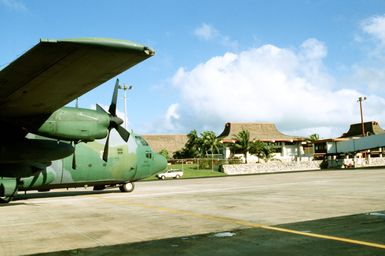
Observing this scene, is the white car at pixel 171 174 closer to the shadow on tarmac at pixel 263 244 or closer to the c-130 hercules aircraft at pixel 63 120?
the c-130 hercules aircraft at pixel 63 120

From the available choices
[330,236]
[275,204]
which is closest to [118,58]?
[330,236]

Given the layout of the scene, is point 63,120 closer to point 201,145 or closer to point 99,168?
point 99,168

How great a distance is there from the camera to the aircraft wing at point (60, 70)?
7.41 m

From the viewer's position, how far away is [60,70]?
346 inches

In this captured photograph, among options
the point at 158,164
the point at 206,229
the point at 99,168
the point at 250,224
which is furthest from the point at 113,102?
the point at 158,164

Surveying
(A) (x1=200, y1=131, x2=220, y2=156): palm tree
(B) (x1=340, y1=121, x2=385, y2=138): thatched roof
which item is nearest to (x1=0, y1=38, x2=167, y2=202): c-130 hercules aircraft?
(A) (x1=200, y1=131, x2=220, y2=156): palm tree

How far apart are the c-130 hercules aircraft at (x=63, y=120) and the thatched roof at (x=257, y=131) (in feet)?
290

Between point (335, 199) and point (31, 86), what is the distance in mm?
14506

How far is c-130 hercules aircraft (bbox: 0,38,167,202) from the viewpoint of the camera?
7.80 metres

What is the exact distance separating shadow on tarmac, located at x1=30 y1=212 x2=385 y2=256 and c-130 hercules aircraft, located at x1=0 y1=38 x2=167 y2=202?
4.15 m

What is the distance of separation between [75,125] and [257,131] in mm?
107830

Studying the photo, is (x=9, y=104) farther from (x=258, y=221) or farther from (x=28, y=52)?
(x=258, y=221)

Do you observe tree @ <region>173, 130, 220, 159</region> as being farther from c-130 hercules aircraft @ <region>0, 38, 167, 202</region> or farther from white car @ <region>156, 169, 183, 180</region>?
c-130 hercules aircraft @ <region>0, 38, 167, 202</region>

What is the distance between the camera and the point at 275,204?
17.6 meters
